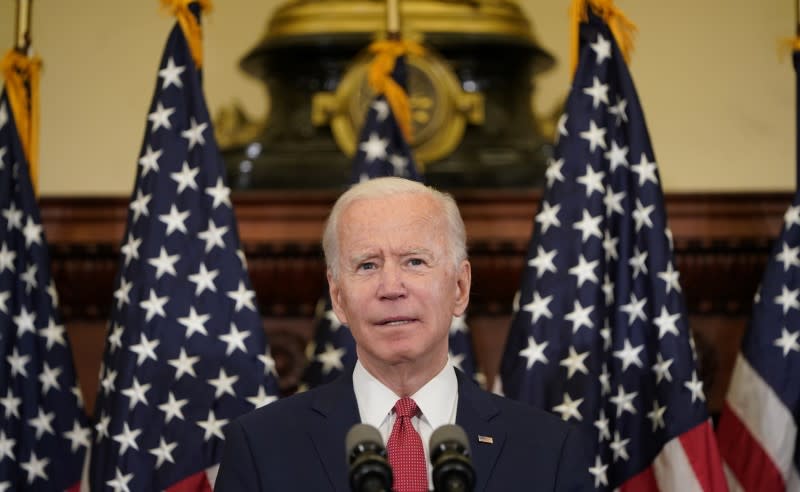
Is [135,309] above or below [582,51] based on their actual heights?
below

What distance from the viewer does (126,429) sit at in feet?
12.9

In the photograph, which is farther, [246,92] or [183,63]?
[246,92]

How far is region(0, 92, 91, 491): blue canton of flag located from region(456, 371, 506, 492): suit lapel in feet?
6.49

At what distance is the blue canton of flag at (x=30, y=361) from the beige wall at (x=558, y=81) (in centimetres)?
143

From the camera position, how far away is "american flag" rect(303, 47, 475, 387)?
4.20m

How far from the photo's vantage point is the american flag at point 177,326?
12.9ft

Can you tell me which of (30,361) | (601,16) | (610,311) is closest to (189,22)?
(30,361)

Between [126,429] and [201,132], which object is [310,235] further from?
[126,429]

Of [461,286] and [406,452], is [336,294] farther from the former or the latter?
[406,452]

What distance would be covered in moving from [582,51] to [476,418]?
196 cm

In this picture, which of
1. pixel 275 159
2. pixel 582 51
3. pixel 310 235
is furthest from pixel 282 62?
pixel 582 51

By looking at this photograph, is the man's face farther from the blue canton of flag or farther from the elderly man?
the blue canton of flag

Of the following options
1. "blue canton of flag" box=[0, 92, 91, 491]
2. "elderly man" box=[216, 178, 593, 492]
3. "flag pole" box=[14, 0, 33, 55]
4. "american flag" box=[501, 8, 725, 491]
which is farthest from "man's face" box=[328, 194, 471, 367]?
"flag pole" box=[14, 0, 33, 55]

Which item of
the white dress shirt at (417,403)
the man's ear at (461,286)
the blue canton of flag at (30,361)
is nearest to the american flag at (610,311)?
the man's ear at (461,286)
